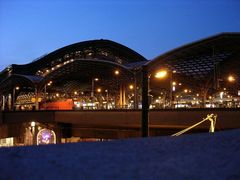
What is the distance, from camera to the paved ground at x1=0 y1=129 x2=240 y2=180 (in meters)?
8.30

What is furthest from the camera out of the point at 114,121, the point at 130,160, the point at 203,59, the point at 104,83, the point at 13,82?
the point at 104,83

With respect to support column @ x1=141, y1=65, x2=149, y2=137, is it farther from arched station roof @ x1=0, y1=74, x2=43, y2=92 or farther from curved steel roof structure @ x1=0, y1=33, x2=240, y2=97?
arched station roof @ x1=0, y1=74, x2=43, y2=92

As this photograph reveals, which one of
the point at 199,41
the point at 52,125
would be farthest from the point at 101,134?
the point at 199,41

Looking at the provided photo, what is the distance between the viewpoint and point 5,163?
347 inches

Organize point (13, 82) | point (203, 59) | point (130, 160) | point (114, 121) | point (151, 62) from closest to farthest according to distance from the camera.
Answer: point (130, 160)
point (114, 121)
point (151, 62)
point (203, 59)
point (13, 82)

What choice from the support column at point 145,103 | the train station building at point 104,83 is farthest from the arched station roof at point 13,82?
the support column at point 145,103

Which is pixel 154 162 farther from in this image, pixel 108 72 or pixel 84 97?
pixel 84 97

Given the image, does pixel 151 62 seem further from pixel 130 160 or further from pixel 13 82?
pixel 13 82

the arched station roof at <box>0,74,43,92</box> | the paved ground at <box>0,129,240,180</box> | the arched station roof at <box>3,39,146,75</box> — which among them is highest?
the arched station roof at <box>3,39,146,75</box>

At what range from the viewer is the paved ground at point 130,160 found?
830 centimetres

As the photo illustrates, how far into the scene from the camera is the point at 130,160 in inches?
366

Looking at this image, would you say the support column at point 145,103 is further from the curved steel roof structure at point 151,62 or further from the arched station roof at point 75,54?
the arched station roof at point 75,54

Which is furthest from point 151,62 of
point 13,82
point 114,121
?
point 13,82

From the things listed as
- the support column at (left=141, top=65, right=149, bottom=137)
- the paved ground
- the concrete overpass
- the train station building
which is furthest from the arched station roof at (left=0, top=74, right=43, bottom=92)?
the paved ground
